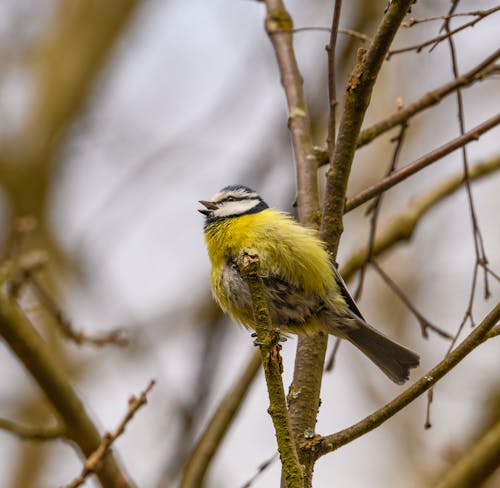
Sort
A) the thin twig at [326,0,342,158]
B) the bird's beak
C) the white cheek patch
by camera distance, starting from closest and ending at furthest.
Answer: the thin twig at [326,0,342,158] → the white cheek patch → the bird's beak

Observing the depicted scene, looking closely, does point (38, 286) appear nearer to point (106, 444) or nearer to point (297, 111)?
point (106, 444)

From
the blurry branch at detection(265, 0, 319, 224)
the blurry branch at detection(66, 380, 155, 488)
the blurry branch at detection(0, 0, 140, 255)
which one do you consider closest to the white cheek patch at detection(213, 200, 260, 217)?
the blurry branch at detection(265, 0, 319, 224)

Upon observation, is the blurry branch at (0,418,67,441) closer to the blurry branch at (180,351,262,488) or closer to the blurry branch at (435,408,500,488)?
the blurry branch at (180,351,262,488)

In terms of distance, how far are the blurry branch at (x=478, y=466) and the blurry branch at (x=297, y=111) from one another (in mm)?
1120

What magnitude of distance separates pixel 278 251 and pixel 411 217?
1.03m

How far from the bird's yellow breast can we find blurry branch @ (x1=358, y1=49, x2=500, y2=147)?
512 mm

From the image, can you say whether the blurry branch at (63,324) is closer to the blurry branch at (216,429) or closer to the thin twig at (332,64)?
the blurry branch at (216,429)

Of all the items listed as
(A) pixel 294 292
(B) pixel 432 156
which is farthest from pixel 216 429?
(B) pixel 432 156

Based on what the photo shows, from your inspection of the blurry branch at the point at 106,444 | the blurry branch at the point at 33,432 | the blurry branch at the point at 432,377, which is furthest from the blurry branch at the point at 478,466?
the blurry branch at the point at 33,432

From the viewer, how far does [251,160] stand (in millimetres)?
5730

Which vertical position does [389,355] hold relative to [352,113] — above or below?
below

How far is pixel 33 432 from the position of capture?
3.08 metres

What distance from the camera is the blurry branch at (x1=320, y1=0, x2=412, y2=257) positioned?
2291 mm

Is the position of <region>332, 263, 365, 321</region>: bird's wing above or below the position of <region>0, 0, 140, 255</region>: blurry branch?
below
